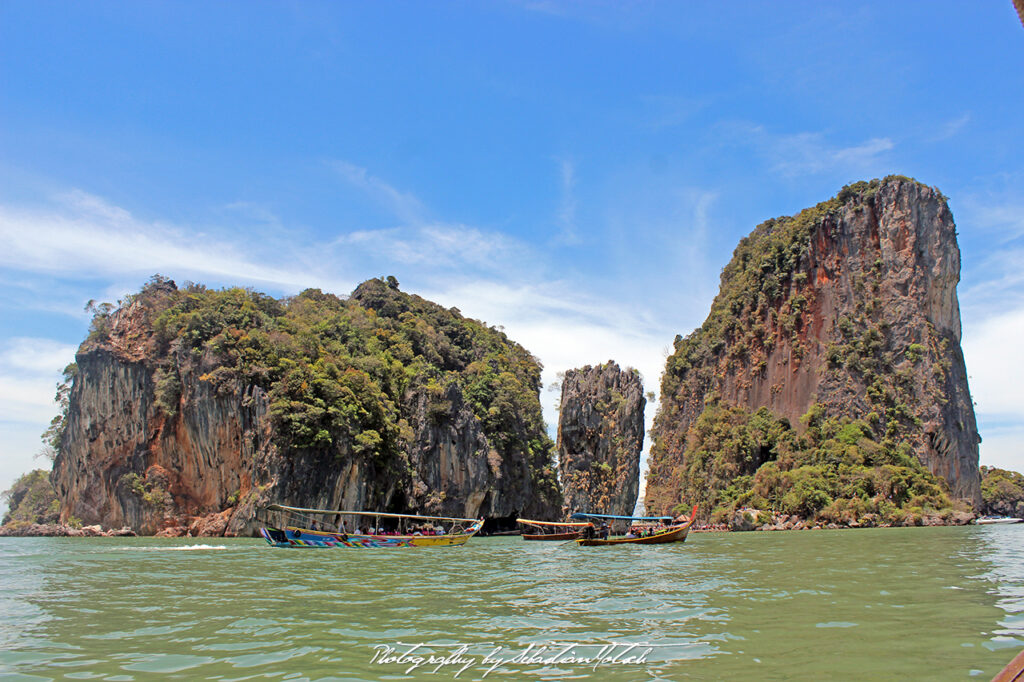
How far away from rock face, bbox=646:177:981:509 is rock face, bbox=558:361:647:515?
14.7 ft

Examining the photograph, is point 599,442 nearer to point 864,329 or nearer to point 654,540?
point 864,329

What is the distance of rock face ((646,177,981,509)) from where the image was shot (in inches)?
2077

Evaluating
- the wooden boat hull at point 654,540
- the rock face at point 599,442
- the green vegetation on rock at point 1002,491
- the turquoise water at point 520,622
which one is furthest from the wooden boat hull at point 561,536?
the green vegetation on rock at point 1002,491

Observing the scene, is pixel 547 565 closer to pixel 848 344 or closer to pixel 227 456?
pixel 227 456

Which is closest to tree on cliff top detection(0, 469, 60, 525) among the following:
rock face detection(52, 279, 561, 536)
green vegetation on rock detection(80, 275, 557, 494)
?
rock face detection(52, 279, 561, 536)

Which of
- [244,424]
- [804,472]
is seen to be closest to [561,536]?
[244,424]

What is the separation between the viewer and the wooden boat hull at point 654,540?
2883 cm

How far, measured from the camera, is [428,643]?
305 inches

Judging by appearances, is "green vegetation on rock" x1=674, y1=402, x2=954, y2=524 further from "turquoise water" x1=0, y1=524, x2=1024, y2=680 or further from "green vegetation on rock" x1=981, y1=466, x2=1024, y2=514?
"turquoise water" x1=0, y1=524, x2=1024, y2=680

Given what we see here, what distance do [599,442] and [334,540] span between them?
160 feet

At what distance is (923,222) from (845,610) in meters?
58.6

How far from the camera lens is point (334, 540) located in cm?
2627

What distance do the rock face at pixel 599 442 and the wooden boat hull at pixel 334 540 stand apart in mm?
40990

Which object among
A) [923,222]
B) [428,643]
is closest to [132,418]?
[428,643]
